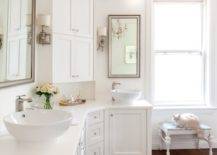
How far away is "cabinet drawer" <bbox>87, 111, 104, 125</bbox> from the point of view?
270 cm

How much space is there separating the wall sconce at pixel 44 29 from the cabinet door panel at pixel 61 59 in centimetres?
9

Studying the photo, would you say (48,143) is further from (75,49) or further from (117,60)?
(117,60)

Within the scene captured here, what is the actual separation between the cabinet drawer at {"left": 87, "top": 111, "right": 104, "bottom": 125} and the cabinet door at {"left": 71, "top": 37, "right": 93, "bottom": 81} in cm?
50

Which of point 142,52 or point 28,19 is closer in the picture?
point 28,19

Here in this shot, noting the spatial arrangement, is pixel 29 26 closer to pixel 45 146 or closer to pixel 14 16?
pixel 14 16

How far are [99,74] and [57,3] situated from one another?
1.18 m

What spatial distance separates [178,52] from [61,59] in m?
1.81

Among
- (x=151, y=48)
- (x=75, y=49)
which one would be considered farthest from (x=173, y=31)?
(x=75, y=49)

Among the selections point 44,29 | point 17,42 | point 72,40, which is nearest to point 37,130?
point 17,42

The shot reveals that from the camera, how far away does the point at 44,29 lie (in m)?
2.66

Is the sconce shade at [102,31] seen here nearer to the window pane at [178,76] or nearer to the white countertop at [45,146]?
the window pane at [178,76]

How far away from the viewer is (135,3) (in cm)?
345

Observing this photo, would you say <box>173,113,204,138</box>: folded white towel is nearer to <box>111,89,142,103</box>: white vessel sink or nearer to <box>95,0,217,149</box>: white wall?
<box>95,0,217,149</box>: white wall

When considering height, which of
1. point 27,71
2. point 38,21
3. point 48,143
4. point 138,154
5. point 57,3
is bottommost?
point 138,154
